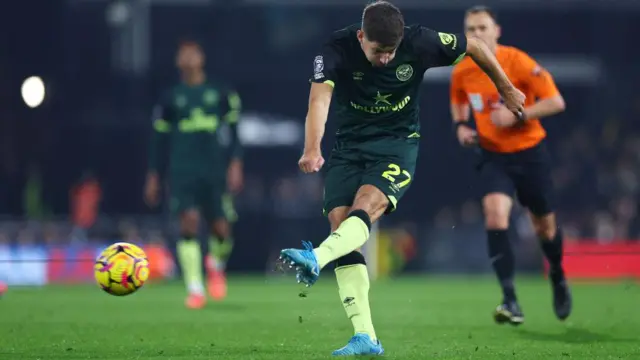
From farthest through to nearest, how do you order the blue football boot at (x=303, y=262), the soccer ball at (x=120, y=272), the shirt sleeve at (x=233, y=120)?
the shirt sleeve at (x=233, y=120) < the soccer ball at (x=120, y=272) < the blue football boot at (x=303, y=262)

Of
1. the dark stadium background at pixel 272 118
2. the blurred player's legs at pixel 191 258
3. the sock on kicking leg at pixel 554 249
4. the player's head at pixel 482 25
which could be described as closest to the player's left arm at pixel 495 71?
the player's head at pixel 482 25

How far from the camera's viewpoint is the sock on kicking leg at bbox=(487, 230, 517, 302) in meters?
10.5

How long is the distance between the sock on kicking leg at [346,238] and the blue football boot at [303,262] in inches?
4.6

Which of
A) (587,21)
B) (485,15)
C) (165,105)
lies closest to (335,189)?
(485,15)

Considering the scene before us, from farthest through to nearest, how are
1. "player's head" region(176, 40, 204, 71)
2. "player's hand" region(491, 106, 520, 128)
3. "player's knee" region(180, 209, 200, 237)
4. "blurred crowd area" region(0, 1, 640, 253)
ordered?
1. "blurred crowd area" region(0, 1, 640, 253)
2. "player's knee" region(180, 209, 200, 237)
3. "player's head" region(176, 40, 204, 71)
4. "player's hand" region(491, 106, 520, 128)

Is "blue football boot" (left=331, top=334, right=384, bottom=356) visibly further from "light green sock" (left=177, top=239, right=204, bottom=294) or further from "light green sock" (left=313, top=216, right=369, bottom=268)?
"light green sock" (left=177, top=239, right=204, bottom=294)

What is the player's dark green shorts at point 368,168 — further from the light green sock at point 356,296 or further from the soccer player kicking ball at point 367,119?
the light green sock at point 356,296

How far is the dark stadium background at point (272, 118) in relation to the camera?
23.6 m

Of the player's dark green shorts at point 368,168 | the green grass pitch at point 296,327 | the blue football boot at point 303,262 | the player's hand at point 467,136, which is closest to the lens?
the blue football boot at point 303,262

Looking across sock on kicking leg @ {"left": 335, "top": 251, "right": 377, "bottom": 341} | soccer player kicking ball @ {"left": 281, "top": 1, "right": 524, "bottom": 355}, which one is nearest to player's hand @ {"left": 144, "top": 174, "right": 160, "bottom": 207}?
soccer player kicking ball @ {"left": 281, "top": 1, "right": 524, "bottom": 355}

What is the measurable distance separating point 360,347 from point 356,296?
1.13 ft

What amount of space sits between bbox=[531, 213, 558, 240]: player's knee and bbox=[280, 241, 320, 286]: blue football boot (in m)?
4.23

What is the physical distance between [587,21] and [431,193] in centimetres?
496

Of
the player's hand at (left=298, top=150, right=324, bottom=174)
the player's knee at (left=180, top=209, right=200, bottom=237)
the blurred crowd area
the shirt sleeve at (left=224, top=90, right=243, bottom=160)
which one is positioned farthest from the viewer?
the blurred crowd area
